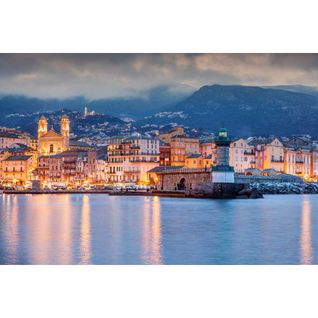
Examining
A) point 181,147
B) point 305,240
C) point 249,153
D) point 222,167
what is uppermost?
point 181,147

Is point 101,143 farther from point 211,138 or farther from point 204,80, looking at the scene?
point 204,80

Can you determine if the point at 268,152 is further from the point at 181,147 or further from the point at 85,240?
the point at 85,240

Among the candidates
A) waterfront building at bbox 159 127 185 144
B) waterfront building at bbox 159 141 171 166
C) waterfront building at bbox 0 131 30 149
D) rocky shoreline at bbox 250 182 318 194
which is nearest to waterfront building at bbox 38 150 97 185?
waterfront building at bbox 0 131 30 149

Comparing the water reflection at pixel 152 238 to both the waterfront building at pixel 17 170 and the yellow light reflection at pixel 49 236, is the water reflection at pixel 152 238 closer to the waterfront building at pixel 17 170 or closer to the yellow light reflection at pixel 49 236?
the yellow light reflection at pixel 49 236

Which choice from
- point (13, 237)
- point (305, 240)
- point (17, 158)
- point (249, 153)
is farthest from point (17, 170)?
point (305, 240)

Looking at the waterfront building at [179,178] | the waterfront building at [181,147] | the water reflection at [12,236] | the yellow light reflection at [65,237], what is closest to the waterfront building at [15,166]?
the waterfront building at [181,147]

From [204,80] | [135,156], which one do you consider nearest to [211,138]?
[135,156]
